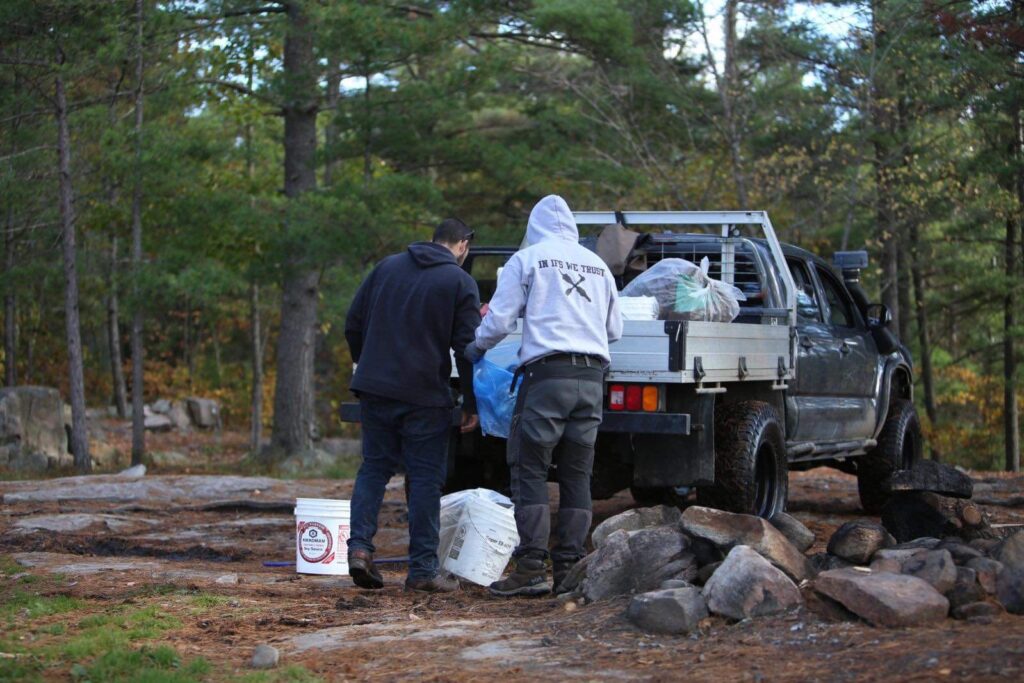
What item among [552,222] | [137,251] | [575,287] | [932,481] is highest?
[137,251]

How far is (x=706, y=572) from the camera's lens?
19.0 feet

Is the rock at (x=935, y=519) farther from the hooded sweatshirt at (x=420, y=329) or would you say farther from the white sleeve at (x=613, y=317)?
the hooded sweatshirt at (x=420, y=329)

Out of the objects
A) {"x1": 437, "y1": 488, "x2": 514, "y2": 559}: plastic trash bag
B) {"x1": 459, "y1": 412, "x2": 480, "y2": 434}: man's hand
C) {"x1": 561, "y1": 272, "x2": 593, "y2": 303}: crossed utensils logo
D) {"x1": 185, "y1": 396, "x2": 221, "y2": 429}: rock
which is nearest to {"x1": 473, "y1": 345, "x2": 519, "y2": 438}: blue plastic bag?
{"x1": 459, "y1": 412, "x2": 480, "y2": 434}: man's hand

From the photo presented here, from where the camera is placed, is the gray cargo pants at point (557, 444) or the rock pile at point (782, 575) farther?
the gray cargo pants at point (557, 444)

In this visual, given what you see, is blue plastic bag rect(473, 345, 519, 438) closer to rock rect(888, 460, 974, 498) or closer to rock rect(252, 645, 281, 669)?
rock rect(888, 460, 974, 498)

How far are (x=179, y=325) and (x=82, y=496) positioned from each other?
2858 centimetres

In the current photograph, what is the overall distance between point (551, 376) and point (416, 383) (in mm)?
789

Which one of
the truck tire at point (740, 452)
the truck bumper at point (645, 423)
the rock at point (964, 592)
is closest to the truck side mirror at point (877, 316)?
the truck tire at point (740, 452)

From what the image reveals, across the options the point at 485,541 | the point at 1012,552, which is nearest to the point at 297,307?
the point at 485,541

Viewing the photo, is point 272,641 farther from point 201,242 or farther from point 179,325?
point 179,325

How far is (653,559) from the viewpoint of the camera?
596 cm

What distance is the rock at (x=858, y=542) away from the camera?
19.7 ft

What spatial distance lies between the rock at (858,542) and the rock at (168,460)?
16253 millimetres

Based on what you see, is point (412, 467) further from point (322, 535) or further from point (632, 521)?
point (632, 521)
